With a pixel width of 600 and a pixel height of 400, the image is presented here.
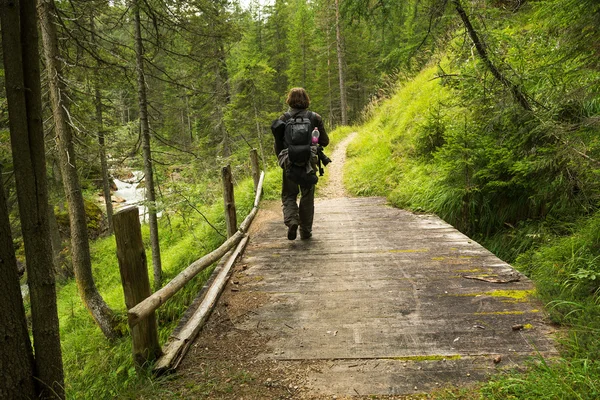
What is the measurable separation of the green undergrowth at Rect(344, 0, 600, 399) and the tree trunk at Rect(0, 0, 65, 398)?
8.59ft

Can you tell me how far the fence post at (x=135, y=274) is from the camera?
2.79m

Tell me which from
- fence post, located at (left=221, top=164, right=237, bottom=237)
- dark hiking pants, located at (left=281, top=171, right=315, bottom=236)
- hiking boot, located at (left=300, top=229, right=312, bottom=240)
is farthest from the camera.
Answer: fence post, located at (left=221, top=164, right=237, bottom=237)

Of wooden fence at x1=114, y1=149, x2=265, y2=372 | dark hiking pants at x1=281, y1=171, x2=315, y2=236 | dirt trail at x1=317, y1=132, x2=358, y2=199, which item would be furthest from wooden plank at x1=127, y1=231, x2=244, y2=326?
dirt trail at x1=317, y1=132, x2=358, y2=199

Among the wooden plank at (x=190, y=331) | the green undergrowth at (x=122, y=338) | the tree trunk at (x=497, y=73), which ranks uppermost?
the tree trunk at (x=497, y=73)

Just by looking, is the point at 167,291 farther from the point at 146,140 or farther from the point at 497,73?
the point at 146,140

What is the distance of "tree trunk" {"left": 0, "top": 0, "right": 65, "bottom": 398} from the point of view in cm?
209

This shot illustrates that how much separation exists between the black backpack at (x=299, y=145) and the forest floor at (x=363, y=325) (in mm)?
1156

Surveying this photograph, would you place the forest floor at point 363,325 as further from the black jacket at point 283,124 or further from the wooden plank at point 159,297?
the black jacket at point 283,124

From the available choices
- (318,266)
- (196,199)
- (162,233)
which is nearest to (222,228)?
(196,199)

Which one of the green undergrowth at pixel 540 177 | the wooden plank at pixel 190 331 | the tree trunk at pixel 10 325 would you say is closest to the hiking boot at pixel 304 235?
the wooden plank at pixel 190 331

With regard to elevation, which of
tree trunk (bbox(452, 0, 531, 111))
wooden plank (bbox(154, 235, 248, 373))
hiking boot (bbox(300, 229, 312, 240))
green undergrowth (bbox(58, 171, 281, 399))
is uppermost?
tree trunk (bbox(452, 0, 531, 111))

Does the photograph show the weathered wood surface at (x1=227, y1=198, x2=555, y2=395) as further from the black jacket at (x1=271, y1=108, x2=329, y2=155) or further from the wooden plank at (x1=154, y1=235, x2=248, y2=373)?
the black jacket at (x1=271, y1=108, x2=329, y2=155)

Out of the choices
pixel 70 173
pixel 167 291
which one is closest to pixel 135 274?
pixel 167 291

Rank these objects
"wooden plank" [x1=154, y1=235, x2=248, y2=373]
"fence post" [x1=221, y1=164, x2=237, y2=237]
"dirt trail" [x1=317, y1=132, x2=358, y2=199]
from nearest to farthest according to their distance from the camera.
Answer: "wooden plank" [x1=154, y1=235, x2=248, y2=373]
"fence post" [x1=221, y1=164, x2=237, y2=237]
"dirt trail" [x1=317, y1=132, x2=358, y2=199]
